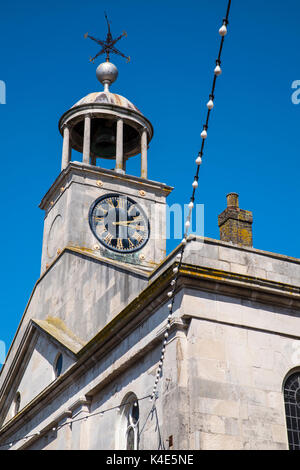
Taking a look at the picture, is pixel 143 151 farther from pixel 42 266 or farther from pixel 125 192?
pixel 42 266

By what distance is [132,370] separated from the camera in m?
20.5

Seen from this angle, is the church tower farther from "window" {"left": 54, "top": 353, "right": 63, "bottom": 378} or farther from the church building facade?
"window" {"left": 54, "top": 353, "right": 63, "bottom": 378}

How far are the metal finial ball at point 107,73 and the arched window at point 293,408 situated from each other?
19797mm

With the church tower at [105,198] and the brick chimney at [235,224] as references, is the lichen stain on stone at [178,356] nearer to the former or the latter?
the brick chimney at [235,224]

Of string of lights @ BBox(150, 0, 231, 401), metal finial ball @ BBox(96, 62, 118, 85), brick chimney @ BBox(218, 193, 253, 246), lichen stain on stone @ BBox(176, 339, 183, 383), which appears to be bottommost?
lichen stain on stone @ BBox(176, 339, 183, 383)

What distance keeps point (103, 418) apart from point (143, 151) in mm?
14291

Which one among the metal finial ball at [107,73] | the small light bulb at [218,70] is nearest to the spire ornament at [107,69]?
the metal finial ball at [107,73]

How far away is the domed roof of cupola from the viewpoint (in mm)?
33031

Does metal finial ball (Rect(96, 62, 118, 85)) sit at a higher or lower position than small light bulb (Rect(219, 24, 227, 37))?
higher

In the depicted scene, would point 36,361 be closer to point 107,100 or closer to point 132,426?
point 132,426

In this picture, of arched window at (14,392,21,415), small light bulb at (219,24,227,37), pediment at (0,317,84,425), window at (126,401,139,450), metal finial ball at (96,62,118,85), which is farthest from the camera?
metal finial ball at (96,62,118,85)

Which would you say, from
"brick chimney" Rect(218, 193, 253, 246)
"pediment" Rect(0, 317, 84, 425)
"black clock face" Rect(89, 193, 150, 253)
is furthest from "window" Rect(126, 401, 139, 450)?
"black clock face" Rect(89, 193, 150, 253)

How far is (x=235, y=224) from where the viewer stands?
21.7 metres

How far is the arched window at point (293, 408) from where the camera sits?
1829cm
